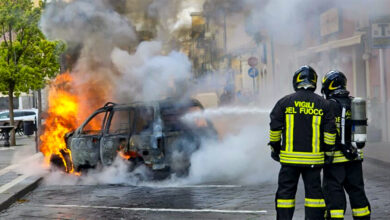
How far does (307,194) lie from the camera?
5566mm

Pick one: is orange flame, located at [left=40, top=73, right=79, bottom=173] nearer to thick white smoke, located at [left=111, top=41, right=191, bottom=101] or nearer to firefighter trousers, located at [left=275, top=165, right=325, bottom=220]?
thick white smoke, located at [left=111, top=41, right=191, bottom=101]

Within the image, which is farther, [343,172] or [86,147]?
[86,147]

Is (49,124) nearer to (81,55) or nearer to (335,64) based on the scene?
(81,55)

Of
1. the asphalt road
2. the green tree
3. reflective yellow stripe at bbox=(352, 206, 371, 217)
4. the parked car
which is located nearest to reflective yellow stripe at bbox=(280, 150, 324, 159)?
reflective yellow stripe at bbox=(352, 206, 371, 217)

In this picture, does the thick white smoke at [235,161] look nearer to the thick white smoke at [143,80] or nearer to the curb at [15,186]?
the thick white smoke at [143,80]

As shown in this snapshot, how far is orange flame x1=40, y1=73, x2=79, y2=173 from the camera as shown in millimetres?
11992

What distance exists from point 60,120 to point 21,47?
8363 millimetres

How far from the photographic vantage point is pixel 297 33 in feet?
55.6

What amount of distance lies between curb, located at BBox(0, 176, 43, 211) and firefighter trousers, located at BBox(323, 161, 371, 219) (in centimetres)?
473

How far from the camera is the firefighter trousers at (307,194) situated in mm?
5535

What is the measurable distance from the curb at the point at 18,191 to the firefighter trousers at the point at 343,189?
15.5 ft

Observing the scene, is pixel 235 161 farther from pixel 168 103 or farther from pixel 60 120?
pixel 60 120

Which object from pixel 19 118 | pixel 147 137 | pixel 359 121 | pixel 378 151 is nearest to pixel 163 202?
pixel 147 137

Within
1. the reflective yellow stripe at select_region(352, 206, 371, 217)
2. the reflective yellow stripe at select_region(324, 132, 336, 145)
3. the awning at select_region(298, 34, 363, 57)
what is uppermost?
the awning at select_region(298, 34, 363, 57)
